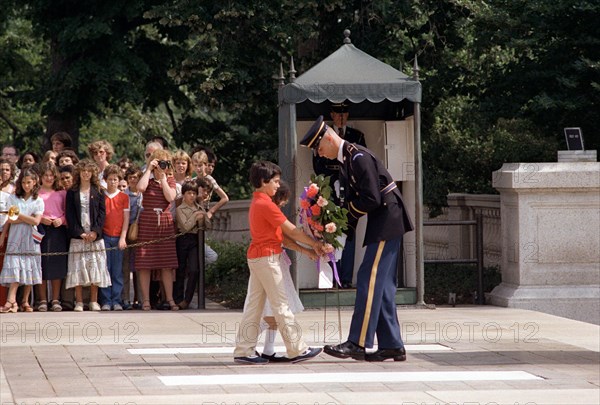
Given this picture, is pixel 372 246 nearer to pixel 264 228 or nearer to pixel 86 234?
pixel 264 228

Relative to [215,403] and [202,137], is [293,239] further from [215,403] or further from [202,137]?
[202,137]

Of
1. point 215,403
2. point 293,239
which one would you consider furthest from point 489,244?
point 215,403

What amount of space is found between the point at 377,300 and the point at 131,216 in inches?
224

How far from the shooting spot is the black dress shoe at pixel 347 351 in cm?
1122

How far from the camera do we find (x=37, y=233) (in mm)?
15555

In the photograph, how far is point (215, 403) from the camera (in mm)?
9148

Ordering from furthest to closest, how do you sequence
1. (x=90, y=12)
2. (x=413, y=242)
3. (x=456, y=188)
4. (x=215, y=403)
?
(x=90, y=12), (x=456, y=188), (x=413, y=242), (x=215, y=403)

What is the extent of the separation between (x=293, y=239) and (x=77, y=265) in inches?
196

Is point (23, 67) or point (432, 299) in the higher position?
point (23, 67)

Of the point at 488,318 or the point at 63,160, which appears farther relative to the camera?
the point at 63,160

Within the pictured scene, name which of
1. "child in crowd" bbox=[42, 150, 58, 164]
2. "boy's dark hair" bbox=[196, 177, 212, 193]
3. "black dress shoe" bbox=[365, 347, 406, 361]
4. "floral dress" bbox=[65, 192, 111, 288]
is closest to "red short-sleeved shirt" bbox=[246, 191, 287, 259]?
"black dress shoe" bbox=[365, 347, 406, 361]

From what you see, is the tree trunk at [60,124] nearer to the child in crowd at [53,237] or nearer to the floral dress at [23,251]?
the child in crowd at [53,237]

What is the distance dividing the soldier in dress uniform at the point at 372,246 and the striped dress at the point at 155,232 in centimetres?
490

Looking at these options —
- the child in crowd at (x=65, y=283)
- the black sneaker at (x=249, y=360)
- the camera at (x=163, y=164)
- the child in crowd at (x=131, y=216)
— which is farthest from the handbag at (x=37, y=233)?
the black sneaker at (x=249, y=360)
